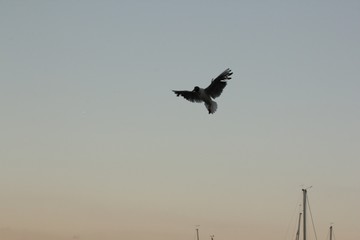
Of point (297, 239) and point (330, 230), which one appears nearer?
point (297, 239)

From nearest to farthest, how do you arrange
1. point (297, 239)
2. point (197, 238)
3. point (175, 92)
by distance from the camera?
point (175, 92) → point (297, 239) → point (197, 238)

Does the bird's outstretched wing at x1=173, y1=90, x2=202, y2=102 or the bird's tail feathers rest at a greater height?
the bird's outstretched wing at x1=173, y1=90, x2=202, y2=102

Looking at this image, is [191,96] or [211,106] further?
[191,96]

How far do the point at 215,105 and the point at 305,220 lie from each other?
63973mm

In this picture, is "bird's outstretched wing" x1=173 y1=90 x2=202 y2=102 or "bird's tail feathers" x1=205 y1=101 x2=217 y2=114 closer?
"bird's tail feathers" x1=205 y1=101 x2=217 y2=114

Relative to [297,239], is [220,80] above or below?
below

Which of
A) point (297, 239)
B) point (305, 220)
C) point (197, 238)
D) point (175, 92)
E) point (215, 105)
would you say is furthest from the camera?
point (197, 238)

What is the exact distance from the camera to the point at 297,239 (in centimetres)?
10988

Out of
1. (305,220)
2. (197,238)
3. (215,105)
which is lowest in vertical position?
(215,105)

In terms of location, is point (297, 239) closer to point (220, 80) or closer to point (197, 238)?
point (197, 238)

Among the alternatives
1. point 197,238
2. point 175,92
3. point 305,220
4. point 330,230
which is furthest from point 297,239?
point 175,92

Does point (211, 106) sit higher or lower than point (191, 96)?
lower

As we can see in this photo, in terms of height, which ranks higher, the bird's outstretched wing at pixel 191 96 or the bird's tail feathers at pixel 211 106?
the bird's outstretched wing at pixel 191 96

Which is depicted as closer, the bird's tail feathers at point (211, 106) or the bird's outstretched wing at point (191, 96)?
the bird's tail feathers at point (211, 106)
